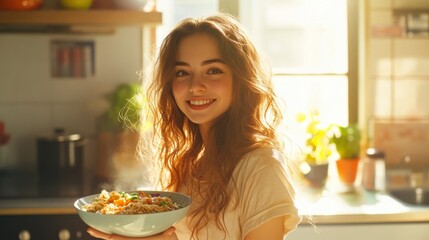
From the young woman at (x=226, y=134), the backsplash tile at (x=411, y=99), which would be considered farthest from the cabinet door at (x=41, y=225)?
the backsplash tile at (x=411, y=99)

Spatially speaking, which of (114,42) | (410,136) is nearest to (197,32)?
(114,42)

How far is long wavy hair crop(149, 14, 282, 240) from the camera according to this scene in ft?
4.98

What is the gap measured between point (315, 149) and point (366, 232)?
0.57 meters

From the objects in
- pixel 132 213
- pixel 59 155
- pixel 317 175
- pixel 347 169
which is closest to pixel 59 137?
pixel 59 155

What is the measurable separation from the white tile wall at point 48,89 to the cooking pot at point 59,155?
201 millimetres

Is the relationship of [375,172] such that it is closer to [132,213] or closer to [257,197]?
[257,197]

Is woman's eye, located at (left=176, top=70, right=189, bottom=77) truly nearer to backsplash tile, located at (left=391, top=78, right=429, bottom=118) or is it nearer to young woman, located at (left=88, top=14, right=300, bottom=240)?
young woman, located at (left=88, top=14, right=300, bottom=240)

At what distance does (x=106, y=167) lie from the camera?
290 cm

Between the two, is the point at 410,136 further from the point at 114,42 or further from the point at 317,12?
the point at 114,42

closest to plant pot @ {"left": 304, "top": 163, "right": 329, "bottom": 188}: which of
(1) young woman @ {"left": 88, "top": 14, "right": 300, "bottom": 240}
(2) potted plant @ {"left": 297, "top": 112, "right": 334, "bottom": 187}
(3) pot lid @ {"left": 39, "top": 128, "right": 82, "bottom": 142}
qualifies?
(2) potted plant @ {"left": 297, "top": 112, "right": 334, "bottom": 187}

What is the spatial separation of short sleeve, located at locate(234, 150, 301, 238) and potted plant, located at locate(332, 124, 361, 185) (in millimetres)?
1472

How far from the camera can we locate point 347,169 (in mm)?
2861

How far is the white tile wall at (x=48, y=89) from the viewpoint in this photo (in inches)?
121

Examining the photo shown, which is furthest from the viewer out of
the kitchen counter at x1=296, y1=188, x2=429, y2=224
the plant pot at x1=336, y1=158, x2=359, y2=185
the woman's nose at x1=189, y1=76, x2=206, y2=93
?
the plant pot at x1=336, y1=158, x2=359, y2=185
